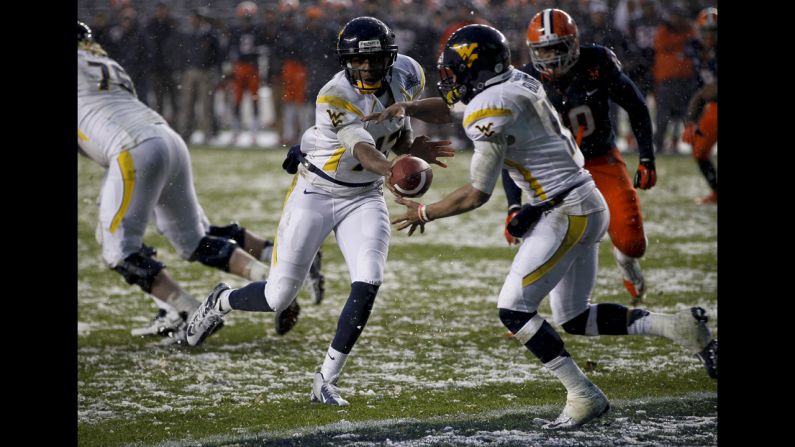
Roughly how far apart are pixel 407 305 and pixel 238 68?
10.2 metres

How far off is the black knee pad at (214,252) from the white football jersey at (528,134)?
6.98 feet

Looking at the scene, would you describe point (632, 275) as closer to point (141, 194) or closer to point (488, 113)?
point (488, 113)

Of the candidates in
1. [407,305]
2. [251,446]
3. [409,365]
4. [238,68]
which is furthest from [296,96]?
[251,446]

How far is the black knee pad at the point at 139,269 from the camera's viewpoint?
18.9ft

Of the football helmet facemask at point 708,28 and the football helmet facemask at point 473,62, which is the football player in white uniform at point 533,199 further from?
the football helmet facemask at point 708,28

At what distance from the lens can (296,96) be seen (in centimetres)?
1559

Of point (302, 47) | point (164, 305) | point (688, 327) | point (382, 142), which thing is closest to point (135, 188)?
point (164, 305)

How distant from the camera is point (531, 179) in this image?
4395mm

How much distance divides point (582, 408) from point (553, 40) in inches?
68.3

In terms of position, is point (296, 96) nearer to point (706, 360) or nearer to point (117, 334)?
point (117, 334)

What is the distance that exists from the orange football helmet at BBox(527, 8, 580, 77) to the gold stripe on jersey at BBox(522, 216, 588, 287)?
1.04m

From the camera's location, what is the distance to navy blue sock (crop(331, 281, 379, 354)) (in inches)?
182

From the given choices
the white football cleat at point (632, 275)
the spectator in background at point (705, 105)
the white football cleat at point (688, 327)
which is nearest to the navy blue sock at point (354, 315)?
the white football cleat at point (688, 327)

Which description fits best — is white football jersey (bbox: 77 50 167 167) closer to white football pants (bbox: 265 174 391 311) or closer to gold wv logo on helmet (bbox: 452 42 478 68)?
white football pants (bbox: 265 174 391 311)
